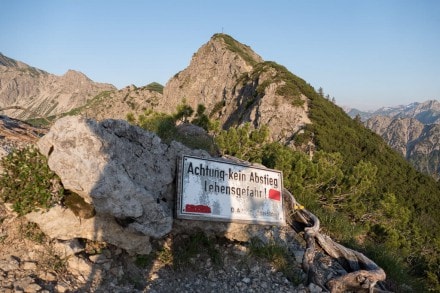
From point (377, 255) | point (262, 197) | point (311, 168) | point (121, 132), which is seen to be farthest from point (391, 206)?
point (121, 132)

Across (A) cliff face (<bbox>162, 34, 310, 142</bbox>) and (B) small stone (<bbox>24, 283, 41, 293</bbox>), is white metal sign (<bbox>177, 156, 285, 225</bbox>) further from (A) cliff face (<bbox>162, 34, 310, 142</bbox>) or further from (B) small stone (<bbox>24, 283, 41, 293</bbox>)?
(A) cliff face (<bbox>162, 34, 310, 142</bbox>)

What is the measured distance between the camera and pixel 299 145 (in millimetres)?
37188

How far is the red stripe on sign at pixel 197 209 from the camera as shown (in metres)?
5.46

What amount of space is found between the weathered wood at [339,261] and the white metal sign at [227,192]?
27.9 inches

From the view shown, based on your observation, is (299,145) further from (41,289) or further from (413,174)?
(41,289)

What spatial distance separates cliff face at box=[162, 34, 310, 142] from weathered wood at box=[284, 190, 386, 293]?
32.7m

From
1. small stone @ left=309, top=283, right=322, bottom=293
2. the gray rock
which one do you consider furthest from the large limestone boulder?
small stone @ left=309, top=283, right=322, bottom=293

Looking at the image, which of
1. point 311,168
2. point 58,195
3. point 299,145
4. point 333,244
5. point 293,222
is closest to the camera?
point 58,195

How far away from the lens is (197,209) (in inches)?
217

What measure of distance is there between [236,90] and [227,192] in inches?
2220

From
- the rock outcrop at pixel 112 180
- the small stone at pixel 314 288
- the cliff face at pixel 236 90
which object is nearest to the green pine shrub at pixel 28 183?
the rock outcrop at pixel 112 180

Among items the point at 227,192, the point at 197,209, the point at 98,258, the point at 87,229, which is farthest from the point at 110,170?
the point at 227,192

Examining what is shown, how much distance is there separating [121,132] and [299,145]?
33569 mm

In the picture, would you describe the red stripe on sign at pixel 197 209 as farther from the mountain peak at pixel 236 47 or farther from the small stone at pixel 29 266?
the mountain peak at pixel 236 47
